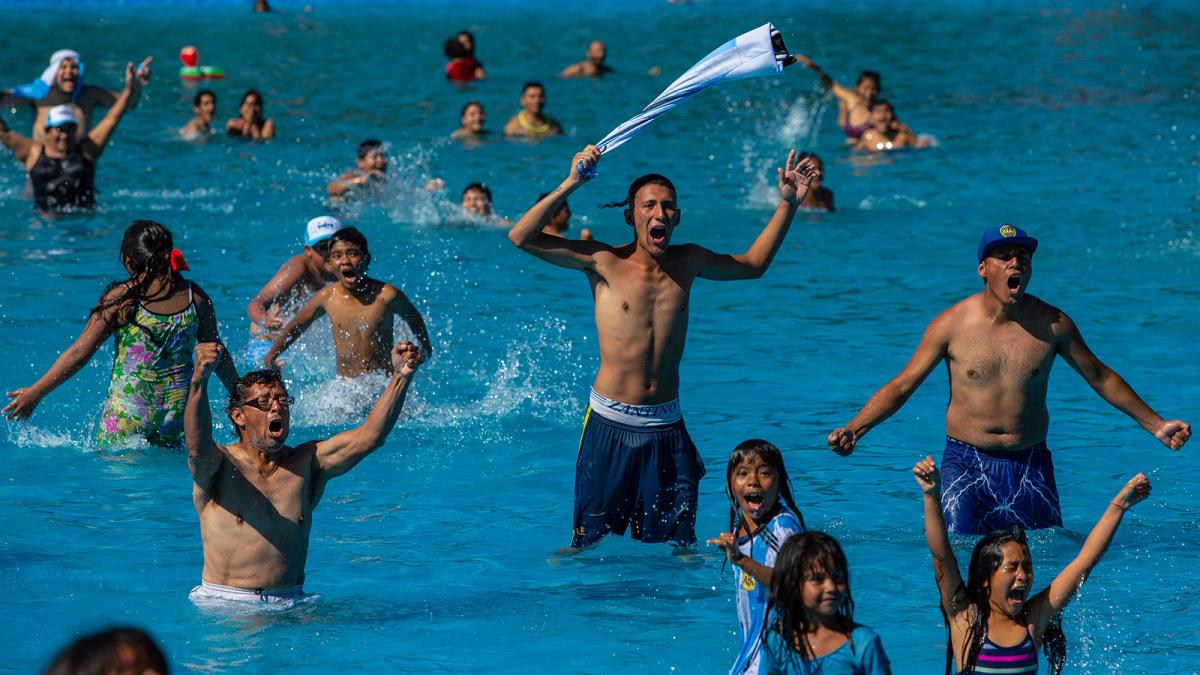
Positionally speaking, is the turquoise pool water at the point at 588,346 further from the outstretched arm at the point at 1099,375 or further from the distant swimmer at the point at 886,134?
the outstretched arm at the point at 1099,375

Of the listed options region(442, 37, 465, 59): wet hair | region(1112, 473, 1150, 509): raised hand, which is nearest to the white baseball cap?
region(1112, 473, 1150, 509): raised hand

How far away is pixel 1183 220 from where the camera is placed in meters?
16.1

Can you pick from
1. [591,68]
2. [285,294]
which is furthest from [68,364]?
[591,68]

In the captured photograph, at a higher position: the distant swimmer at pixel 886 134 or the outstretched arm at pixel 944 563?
the distant swimmer at pixel 886 134

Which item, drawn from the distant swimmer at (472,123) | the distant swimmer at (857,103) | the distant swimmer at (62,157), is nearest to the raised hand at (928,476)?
the distant swimmer at (62,157)

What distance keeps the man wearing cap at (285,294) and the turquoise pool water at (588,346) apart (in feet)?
1.51

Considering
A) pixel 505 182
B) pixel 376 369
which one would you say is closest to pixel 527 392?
pixel 376 369

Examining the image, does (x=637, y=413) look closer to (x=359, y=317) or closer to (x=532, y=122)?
(x=359, y=317)

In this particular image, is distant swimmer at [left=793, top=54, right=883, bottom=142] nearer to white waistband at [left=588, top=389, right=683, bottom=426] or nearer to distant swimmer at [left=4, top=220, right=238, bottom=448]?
distant swimmer at [left=4, top=220, right=238, bottom=448]

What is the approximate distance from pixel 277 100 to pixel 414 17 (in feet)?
46.2

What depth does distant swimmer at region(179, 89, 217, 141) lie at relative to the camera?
2123 cm

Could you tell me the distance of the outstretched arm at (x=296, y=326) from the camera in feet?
30.4

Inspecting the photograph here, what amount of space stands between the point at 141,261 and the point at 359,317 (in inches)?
54.5

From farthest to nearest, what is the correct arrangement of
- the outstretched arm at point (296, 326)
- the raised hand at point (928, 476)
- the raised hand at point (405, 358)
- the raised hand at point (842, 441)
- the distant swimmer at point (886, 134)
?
the distant swimmer at point (886, 134) < the outstretched arm at point (296, 326) < the raised hand at point (842, 441) < the raised hand at point (405, 358) < the raised hand at point (928, 476)
